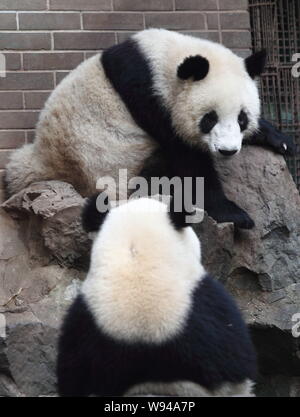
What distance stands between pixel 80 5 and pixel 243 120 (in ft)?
5.38

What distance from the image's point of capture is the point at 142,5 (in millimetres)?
6898

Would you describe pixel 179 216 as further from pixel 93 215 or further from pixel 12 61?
pixel 12 61

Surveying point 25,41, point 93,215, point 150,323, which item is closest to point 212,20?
point 25,41

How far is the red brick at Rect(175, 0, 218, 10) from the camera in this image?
6.95 metres

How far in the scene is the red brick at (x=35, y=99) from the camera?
6.76 meters

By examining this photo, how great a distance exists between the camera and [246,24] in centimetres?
699

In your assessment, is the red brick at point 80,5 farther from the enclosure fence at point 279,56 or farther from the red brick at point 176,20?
the enclosure fence at point 279,56

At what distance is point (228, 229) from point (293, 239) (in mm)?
639

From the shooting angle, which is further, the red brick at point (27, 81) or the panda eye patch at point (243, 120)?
the red brick at point (27, 81)

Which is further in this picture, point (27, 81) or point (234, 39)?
point (234, 39)

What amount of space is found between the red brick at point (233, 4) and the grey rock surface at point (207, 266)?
128cm

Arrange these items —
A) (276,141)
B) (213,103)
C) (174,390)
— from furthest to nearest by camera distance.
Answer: (276,141) → (213,103) → (174,390)

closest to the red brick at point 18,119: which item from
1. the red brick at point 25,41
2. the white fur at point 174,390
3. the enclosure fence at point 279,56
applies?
the red brick at point 25,41
